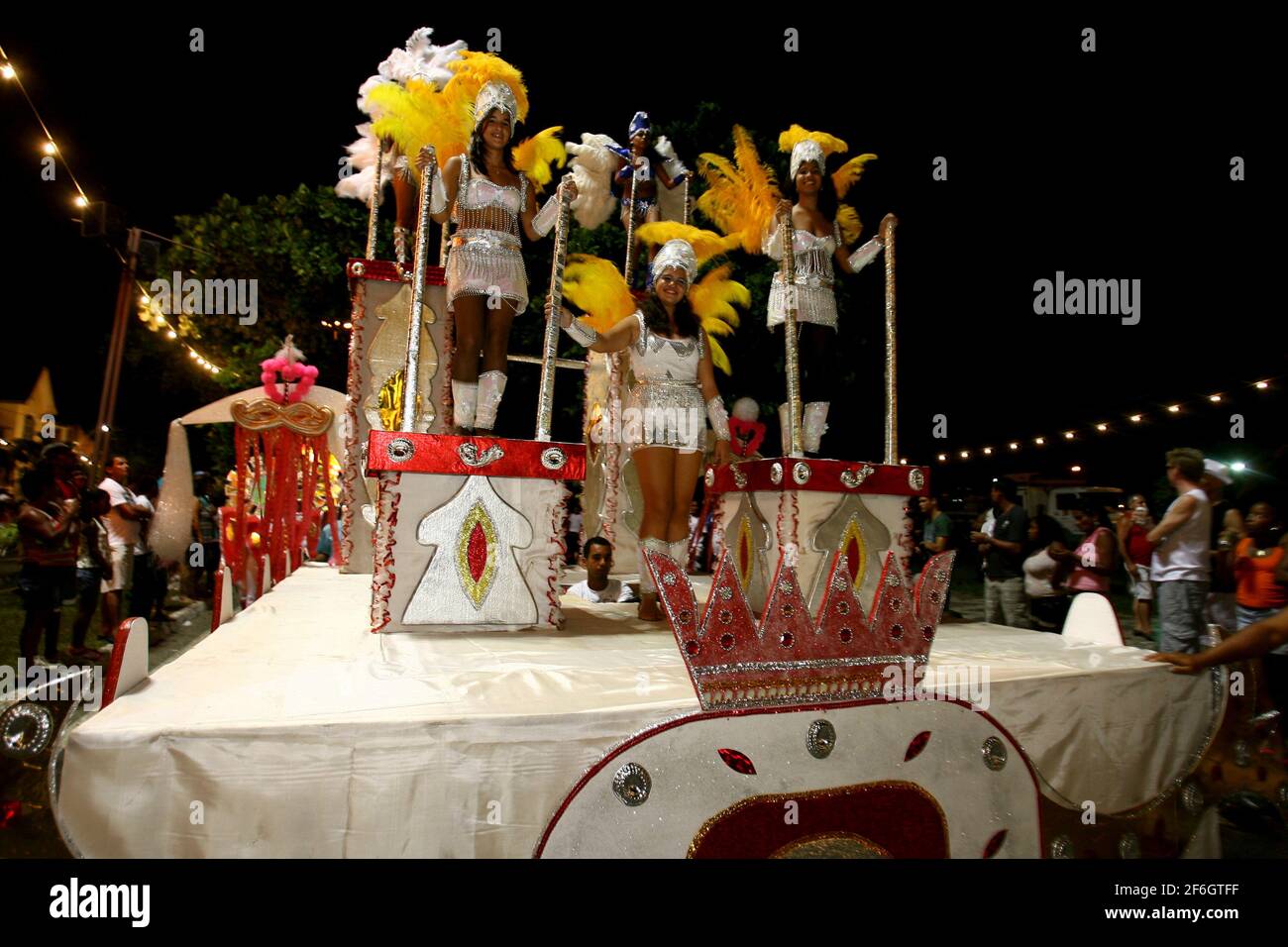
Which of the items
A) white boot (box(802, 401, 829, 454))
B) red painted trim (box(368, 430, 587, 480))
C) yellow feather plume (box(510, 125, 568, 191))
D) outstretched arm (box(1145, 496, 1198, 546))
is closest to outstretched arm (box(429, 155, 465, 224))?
yellow feather plume (box(510, 125, 568, 191))

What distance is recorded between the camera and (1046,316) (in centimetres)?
1086

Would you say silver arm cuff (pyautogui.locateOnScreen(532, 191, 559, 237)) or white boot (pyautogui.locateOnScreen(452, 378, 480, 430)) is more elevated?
silver arm cuff (pyautogui.locateOnScreen(532, 191, 559, 237))

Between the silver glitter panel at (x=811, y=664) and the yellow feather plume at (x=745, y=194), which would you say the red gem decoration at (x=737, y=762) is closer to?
the silver glitter panel at (x=811, y=664)

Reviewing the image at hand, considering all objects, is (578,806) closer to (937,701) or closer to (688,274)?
(937,701)

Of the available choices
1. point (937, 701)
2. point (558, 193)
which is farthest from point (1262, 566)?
point (558, 193)

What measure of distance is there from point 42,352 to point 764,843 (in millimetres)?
21748

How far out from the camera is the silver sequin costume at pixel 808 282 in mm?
4027

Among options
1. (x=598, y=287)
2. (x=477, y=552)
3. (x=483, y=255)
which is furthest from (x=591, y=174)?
(x=477, y=552)

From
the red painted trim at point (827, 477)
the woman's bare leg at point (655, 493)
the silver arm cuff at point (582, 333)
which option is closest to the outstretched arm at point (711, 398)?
the red painted trim at point (827, 477)

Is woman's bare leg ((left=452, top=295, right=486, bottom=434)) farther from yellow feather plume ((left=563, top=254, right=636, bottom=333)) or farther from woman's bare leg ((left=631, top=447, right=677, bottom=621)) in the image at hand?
yellow feather plume ((left=563, top=254, right=636, bottom=333))

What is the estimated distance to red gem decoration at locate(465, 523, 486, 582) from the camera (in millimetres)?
3152

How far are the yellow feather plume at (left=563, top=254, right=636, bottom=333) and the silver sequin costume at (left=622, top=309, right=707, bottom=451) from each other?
1.00 metres

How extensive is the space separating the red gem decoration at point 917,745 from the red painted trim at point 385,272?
4039 millimetres

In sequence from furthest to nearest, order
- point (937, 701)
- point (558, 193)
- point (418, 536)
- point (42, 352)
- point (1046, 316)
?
1. point (42, 352)
2. point (1046, 316)
3. point (558, 193)
4. point (418, 536)
5. point (937, 701)
